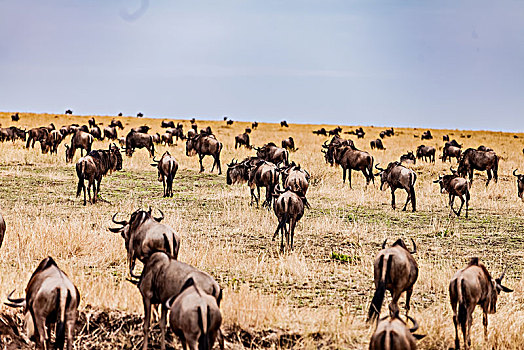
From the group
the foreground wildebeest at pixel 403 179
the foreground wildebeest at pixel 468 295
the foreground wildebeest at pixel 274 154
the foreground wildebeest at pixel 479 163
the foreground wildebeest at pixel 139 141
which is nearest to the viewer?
the foreground wildebeest at pixel 468 295

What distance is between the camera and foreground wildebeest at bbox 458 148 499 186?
69.5 feet

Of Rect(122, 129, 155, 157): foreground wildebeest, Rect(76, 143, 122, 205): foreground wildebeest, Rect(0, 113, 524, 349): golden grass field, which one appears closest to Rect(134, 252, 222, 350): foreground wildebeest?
Rect(0, 113, 524, 349): golden grass field

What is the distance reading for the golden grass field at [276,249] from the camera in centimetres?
626

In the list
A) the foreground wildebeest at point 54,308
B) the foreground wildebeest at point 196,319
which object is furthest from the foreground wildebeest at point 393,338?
the foreground wildebeest at point 54,308

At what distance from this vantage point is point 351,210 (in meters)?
15.3

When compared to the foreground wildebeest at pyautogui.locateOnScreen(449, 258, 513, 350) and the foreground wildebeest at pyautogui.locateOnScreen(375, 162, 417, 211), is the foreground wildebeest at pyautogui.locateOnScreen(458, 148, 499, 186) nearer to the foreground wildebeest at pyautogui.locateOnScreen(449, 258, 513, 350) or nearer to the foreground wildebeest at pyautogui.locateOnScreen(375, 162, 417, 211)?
the foreground wildebeest at pyautogui.locateOnScreen(375, 162, 417, 211)

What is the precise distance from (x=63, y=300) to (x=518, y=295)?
226 inches

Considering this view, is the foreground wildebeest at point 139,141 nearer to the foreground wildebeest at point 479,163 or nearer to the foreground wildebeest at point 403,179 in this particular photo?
the foreground wildebeest at point 479,163

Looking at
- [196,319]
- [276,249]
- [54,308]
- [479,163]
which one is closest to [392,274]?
[196,319]

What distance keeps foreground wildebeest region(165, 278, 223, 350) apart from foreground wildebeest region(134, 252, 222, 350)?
1.32 ft

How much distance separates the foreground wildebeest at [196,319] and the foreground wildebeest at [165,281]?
40cm

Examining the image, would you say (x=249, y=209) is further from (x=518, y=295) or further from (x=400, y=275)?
(x=400, y=275)

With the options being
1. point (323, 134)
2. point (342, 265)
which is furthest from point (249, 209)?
point (323, 134)

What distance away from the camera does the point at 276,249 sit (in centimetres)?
1023
